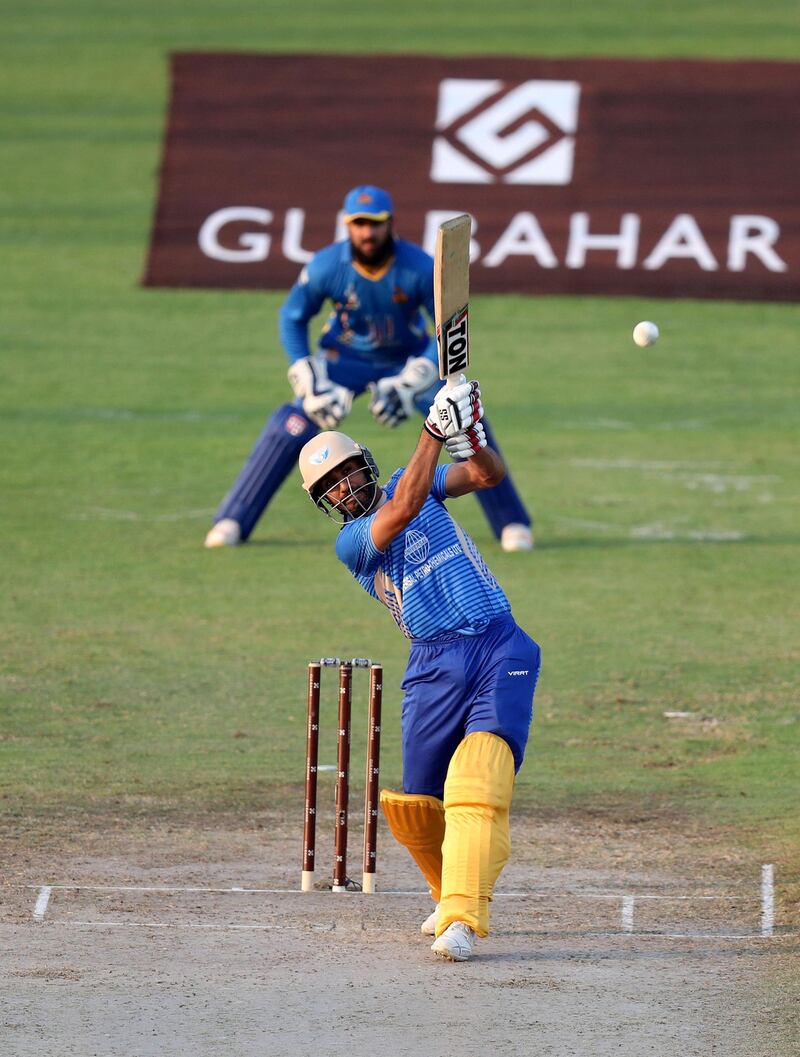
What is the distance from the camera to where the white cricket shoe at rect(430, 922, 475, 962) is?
23.5ft

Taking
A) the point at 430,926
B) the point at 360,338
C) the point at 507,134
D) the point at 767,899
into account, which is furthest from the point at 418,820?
the point at 507,134

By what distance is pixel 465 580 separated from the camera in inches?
294

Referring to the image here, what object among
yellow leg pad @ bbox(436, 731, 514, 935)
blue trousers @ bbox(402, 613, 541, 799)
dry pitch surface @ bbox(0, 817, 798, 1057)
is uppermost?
blue trousers @ bbox(402, 613, 541, 799)

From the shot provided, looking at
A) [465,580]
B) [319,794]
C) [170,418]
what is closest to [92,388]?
[170,418]

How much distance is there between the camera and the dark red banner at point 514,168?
19812 millimetres

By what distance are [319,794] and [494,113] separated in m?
12.3

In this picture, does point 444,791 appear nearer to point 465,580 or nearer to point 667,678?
point 465,580

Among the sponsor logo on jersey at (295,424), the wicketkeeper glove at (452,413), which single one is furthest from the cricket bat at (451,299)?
the sponsor logo on jersey at (295,424)

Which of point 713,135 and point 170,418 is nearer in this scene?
point 170,418

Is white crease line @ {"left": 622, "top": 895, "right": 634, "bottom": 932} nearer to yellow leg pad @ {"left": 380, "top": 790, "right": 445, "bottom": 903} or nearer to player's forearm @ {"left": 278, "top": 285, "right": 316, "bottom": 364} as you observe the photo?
yellow leg pad @ {"left": 380, "top": 790, "right": 445, "bottom": 903}

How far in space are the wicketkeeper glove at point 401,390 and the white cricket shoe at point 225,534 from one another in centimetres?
163

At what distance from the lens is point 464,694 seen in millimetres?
7453

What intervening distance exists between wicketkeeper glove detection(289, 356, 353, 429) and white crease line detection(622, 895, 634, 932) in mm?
5626

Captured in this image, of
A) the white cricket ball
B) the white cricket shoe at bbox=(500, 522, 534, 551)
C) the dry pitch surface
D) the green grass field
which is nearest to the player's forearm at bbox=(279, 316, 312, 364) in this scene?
the green grass field
